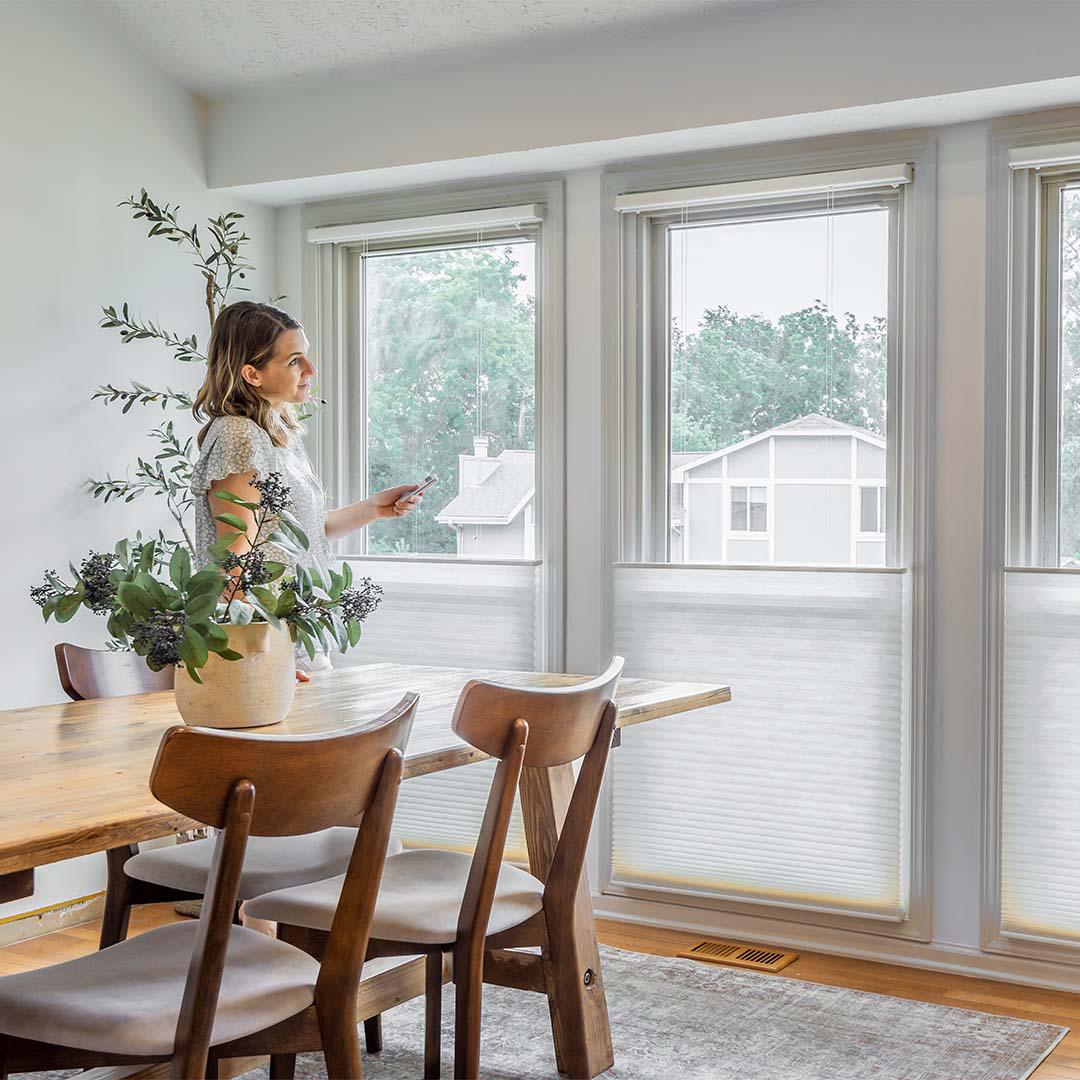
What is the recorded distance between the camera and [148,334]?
11.6ft

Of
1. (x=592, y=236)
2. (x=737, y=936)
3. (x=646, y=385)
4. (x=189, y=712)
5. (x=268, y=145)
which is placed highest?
(x=268, y=145)

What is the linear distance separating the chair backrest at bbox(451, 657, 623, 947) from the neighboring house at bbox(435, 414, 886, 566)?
1.49 metres

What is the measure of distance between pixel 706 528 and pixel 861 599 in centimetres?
50

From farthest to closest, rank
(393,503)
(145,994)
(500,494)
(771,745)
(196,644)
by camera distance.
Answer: (500,494), (771,745), (393,503), (196,644), (145,994)

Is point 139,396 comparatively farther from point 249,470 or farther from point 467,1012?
point 467,1012

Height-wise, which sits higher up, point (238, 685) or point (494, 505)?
point (494, 505)

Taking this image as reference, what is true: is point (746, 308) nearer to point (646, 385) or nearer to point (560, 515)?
point (646, 385)

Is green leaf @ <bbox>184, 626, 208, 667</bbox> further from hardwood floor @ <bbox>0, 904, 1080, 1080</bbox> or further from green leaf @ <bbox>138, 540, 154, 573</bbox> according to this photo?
hardwood floor @ <bbox>0, 904, 1080, 1080</bbox>

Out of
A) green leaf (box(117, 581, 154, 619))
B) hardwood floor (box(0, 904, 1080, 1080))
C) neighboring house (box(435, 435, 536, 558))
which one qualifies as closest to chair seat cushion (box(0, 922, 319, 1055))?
green leaf (box(117, 581, 154, 619))

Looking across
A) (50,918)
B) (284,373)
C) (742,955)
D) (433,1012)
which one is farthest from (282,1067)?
(50,918)

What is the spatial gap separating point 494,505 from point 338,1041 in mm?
2365

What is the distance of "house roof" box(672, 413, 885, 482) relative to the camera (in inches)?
135

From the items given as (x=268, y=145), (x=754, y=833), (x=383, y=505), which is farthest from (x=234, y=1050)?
(x=268, y=145)

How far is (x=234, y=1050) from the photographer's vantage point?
1.65 m
